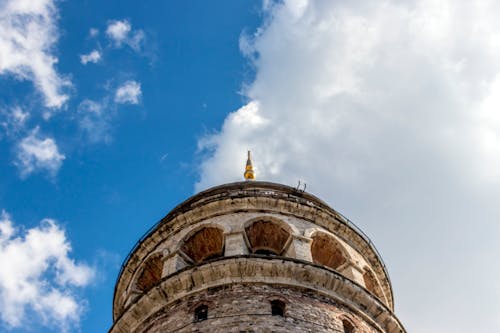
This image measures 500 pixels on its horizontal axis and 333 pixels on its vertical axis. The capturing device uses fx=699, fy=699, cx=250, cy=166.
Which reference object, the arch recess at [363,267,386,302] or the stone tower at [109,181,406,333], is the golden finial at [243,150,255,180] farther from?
the arch recess at [363,267,386,302]

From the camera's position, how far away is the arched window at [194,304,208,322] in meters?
13.8

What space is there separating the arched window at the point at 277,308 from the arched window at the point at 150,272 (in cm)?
473

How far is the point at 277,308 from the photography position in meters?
13.9

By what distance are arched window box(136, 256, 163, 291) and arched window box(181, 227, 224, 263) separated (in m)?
0.85

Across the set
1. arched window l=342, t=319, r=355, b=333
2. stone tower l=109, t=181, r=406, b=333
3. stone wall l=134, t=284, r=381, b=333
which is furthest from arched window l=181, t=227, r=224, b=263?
arched window l=342, t=319, r=355, b=333

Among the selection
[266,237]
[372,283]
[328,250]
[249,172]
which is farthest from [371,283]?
[249,172]

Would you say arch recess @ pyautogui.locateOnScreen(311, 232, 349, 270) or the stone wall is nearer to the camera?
the stone wall

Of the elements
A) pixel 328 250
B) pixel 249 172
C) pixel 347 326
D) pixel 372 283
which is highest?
pixel 249 172

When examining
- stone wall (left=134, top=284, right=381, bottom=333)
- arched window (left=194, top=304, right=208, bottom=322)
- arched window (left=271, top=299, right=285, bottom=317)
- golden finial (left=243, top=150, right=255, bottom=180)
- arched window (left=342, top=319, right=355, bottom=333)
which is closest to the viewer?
stone wall (left=134, top=284, right=381, bottom=333)

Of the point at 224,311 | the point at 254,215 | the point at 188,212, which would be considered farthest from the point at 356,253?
the point at 224,311

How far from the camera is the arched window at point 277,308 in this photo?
13.7 meters

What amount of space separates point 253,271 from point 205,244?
11.9ft

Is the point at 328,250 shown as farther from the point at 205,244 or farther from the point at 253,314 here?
the point at 253,314

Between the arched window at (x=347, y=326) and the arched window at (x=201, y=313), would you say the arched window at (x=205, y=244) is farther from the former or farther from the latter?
the arched window at (x=347, y=326)
